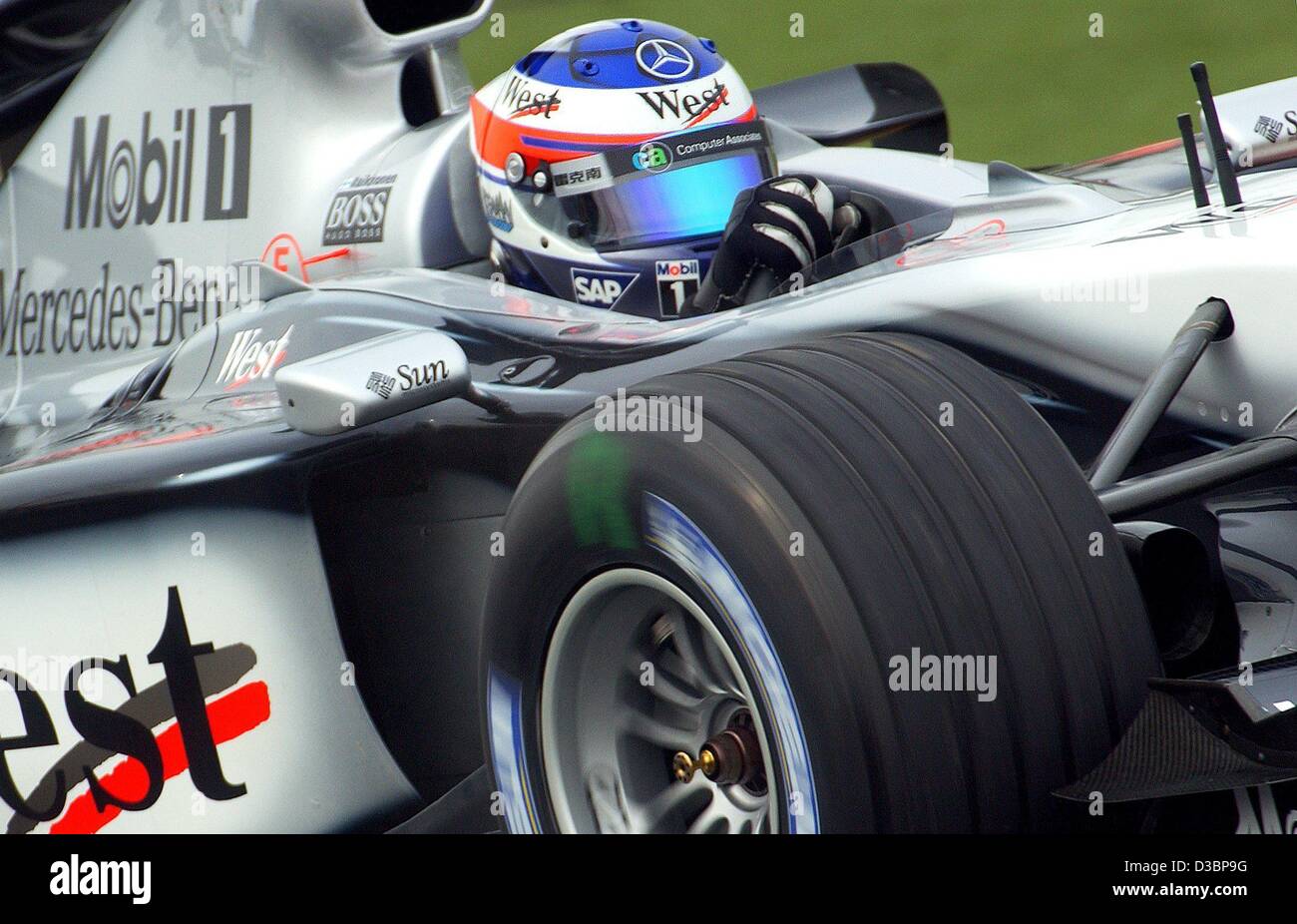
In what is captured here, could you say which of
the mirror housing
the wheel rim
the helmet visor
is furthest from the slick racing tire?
the mirror housing

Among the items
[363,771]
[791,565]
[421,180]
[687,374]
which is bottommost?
[363,771]

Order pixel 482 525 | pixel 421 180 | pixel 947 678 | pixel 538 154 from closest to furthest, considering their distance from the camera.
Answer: pixel 947 678
pixel 482 525
pixel 538 154
pixel 421 180

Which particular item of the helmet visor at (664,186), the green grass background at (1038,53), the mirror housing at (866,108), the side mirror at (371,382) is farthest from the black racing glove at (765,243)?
the green grass background at (1038,53)

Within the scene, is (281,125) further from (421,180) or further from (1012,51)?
(1012,51)

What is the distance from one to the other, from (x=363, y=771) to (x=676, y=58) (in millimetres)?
1524

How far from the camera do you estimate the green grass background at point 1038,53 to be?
766 centimetres

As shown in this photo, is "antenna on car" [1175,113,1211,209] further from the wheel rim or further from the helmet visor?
the wheel rim

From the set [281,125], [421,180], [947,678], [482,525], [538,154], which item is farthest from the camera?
A: [281,125]

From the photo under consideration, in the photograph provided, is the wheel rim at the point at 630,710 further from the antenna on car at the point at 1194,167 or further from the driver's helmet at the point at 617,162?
the driver's helmet at the point at 617,162

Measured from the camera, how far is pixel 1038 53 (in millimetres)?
8727

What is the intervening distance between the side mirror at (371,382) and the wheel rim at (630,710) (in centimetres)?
49

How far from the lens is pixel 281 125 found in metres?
3.61

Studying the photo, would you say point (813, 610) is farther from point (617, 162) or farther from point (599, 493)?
point (617, 162)
